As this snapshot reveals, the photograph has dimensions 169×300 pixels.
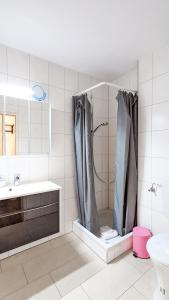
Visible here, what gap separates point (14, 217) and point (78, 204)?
0.90m

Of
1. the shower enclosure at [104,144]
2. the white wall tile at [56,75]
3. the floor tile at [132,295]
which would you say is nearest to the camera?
the floor tile at [132,295]

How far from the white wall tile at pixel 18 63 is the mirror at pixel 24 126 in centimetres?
29

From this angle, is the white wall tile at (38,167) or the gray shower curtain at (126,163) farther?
the white wall tile at (38,167)

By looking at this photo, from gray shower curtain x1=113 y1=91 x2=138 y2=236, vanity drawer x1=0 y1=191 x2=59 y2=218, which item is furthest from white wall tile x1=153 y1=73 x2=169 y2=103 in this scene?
vanity drawer x1=0 y1=191 x2=59 y2=218

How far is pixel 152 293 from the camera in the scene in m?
1.24

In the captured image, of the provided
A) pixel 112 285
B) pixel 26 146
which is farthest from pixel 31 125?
pixel 112 285

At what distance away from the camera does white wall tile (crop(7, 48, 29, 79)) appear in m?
1.76

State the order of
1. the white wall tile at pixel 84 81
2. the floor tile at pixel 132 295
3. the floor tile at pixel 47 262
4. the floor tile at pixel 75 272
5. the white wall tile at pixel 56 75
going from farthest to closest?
the white wall tile at pixel 84 81 < the white wall tile at pixel 56 75 < the floor tile at pixel 47 262 < the floor tile at pixel 75 272 < the floor tile at pixel 132 295

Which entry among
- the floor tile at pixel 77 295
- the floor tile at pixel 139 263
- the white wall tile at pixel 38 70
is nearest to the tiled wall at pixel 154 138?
the floor tile at pixel 139 263

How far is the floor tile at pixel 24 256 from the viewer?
156 cm

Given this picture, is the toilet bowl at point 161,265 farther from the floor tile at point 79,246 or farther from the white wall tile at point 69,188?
the white wall tile at point 69,188

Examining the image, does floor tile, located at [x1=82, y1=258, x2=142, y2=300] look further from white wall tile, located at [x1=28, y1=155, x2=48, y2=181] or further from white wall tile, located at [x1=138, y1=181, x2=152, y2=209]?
white wall tile, located at [x1=28, y1=155, x2=48, y2=181]

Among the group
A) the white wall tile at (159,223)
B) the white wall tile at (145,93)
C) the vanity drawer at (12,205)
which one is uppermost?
the white wall tile at (145,93)

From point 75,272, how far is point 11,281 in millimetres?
556
